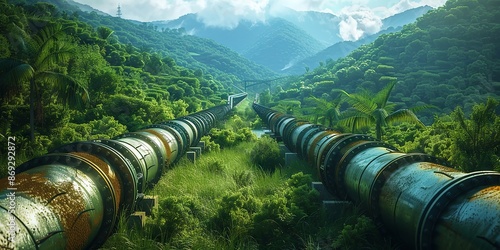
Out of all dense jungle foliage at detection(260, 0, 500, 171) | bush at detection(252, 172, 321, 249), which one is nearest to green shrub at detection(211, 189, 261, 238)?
bush at detection(252, 172, 321, 249)

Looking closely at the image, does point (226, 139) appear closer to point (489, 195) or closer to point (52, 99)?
point (52, 99)

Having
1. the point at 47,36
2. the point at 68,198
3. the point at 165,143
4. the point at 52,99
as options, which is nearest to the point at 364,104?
the point at 165,143

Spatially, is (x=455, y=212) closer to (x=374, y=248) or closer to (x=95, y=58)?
(x=374, y=248)

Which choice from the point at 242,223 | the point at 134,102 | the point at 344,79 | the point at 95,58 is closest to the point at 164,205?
the point at 242,223

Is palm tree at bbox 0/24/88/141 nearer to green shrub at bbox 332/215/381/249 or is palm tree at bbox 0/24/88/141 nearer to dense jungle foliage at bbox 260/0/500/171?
dense jungle foliage at bbox 260/0/500/171

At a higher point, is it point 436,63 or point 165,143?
point 436,63

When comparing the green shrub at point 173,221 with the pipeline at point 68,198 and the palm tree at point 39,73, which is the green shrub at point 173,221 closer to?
the pipeline at point 68,198

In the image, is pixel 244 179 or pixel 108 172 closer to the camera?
pixel 108 172
